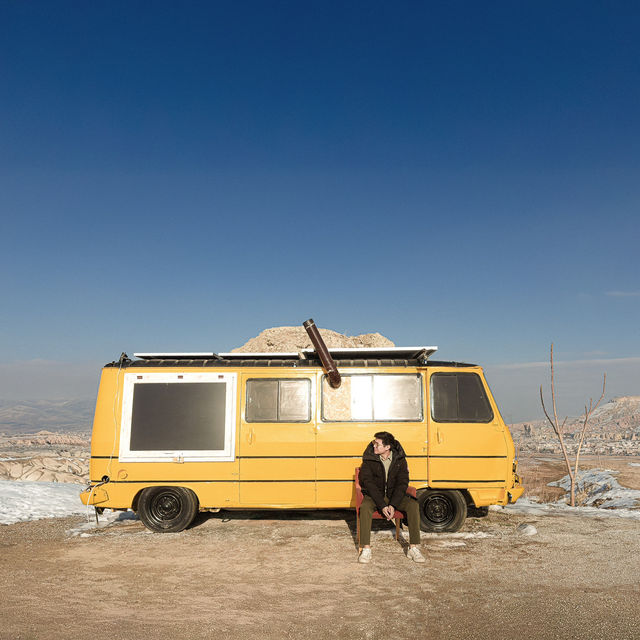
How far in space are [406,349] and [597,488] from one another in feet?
28.2

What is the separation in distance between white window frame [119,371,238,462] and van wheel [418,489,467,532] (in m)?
3.19

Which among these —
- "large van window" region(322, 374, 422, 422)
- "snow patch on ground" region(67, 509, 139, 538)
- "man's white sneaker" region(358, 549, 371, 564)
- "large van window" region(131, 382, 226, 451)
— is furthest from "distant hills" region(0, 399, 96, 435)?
"man's white sneaker" region(358, 549, 371, 564)

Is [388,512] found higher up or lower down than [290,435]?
lower down

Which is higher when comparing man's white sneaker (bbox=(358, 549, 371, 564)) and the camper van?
the camper van

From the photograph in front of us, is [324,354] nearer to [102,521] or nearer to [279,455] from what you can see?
[279,455]

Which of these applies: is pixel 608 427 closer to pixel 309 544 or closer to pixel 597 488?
pixel 597 488

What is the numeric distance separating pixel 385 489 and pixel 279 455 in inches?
74.7

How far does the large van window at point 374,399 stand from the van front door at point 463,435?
1.02ft

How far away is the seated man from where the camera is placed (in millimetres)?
6580

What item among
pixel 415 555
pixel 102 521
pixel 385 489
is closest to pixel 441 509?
pixel 385 489

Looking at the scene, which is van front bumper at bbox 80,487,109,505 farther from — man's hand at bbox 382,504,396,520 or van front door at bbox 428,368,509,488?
van front door at bbox 428,368,509,488

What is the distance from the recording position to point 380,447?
6906 millimetres

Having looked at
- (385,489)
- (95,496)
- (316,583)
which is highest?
(385,489)

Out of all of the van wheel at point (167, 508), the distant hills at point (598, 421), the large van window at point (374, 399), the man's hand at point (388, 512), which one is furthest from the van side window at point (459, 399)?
the distant hills at point (598, 421)
